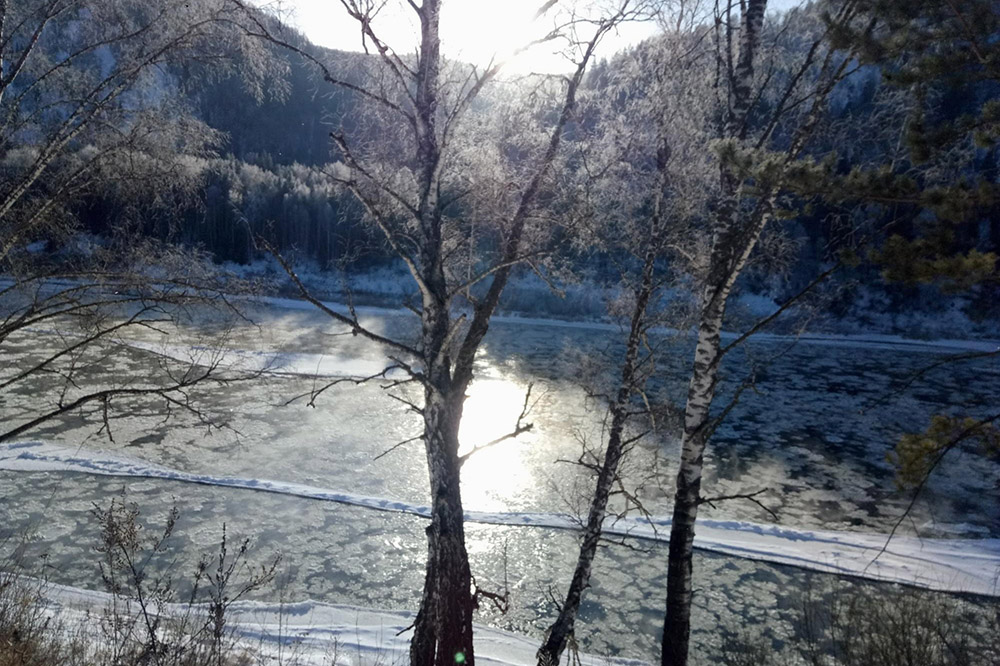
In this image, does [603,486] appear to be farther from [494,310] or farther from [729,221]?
[729,221]

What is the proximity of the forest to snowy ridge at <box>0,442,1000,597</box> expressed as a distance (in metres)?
0.07

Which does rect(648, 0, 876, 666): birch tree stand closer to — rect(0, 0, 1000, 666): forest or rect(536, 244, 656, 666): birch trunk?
rect(0, 0, 1000, 666): forest

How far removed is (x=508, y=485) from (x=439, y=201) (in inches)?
317

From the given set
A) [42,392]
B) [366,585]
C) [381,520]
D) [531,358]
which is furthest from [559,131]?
[531,358]

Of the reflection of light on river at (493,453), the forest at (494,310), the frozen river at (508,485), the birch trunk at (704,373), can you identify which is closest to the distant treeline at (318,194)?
the forest at (494,310)

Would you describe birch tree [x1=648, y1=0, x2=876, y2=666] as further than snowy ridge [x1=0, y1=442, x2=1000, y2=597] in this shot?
No

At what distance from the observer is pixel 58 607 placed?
20.2 ft

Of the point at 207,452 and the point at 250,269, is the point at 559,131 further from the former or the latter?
the point at 250,269

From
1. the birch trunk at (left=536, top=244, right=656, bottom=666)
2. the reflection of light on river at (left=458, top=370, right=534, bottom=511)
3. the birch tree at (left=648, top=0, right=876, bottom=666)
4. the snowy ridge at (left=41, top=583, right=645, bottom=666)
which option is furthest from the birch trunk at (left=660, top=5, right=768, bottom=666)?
the reflection of light on river at (left=458, top=370, right=534, bottom=511)

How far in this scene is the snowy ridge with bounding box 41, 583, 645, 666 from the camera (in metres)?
6.21

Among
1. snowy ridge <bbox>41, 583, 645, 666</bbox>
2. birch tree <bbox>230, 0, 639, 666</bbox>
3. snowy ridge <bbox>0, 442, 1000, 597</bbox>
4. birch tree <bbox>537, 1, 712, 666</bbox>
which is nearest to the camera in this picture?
birch tree <bbox>230, 0, 639, 666</bbox>

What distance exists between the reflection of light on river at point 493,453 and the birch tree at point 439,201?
426cm

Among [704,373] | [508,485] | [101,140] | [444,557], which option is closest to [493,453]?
[508,485]

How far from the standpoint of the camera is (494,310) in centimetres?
605
